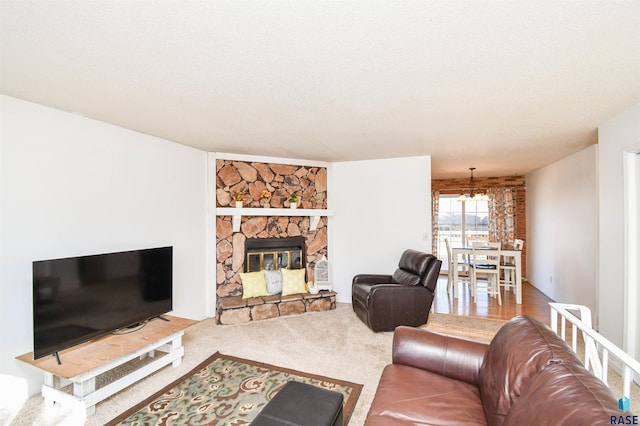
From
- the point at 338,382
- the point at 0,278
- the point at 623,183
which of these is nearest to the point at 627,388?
the point at 338,382

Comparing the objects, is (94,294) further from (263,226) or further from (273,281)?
→ (263,226)

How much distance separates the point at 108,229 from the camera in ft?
9.41

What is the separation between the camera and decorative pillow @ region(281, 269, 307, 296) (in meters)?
4.30

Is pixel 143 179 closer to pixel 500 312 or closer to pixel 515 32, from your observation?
pixel 515 32

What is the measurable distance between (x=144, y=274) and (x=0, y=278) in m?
0.98

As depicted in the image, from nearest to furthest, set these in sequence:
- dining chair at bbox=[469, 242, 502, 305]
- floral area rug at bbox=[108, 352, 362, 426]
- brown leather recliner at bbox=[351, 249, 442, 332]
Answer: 1. floral area rug at bbox=[108, 352, 362, 426]
2. brown leather recliner at bbox=[351, 249, 442, 332]
3. dining chair at bbox=[469, 242, 502, 305]

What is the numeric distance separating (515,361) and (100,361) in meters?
2.72

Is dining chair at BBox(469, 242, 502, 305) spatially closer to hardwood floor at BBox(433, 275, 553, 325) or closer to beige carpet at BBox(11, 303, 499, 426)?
hardwood floor at BBox(433, 275, 553, 325)

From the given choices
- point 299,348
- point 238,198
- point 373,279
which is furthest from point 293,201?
point 299,348

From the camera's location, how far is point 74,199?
2594 millimetres

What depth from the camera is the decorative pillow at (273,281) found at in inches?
169

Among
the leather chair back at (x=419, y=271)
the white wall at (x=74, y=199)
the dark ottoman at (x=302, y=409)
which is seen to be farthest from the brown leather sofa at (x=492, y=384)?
the white wall at (x=74, y=199)

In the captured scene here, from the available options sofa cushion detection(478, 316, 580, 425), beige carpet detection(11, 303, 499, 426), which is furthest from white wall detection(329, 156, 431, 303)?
sofa cushion detection(478, 316, 580, 425)

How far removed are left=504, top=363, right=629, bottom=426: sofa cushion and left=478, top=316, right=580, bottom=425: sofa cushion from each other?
0.20 feet
